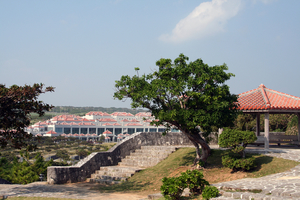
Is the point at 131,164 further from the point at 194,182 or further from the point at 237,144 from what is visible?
the point at 194,182

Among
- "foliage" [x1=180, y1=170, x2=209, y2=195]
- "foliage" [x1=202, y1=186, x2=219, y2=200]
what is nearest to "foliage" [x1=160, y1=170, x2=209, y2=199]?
"foliage" [x1=180, y1=170, x2=209, y2=195]

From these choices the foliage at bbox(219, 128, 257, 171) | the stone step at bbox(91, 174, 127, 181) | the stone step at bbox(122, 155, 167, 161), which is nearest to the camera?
the foliage at bbox(219, 128, 257, 171)

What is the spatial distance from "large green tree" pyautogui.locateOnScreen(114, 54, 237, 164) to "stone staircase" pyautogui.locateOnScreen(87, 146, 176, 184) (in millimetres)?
3568

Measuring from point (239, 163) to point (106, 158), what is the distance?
8.01 m

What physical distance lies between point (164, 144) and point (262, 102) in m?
7.59

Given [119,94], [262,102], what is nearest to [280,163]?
[262,102]

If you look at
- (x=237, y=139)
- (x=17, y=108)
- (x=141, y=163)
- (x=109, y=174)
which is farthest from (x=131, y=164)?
(x=17, y=108)

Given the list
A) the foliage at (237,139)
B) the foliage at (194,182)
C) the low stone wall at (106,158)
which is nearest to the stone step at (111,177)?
the low stone wall at (106,158)

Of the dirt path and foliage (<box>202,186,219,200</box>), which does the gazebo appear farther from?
the dirt path

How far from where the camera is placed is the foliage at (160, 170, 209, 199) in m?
8.91

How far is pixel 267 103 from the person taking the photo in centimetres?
1608

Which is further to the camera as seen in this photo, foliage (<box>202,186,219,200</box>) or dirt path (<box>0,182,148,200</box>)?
dirt path (<box>0,182,148,200</box>)

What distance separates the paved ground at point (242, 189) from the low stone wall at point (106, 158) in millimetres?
654

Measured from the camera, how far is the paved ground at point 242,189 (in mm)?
8727
